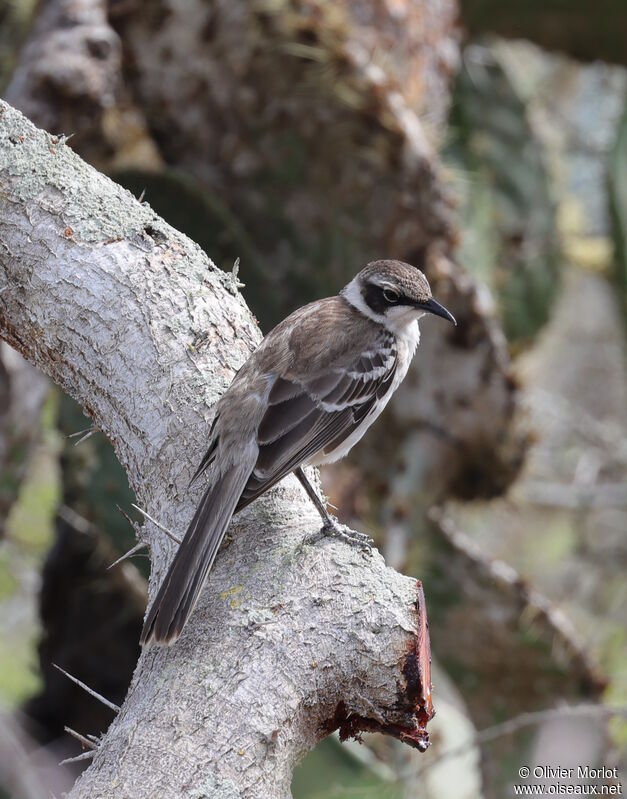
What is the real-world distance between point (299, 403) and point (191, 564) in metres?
0.84

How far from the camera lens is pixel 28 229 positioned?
2732mm

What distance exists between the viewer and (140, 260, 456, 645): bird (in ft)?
7.74

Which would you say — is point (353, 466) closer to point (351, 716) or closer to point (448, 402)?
point (448, 402)

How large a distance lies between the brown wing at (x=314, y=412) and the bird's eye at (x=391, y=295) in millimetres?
151

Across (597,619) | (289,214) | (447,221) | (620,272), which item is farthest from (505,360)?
(597,619)

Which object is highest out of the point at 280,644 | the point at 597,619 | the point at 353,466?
the point at 280,644

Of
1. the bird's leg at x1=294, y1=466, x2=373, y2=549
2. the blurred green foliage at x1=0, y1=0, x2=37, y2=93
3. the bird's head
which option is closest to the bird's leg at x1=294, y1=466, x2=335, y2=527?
the bird's leg at x1=294, y1=466, x2=373, y2=549

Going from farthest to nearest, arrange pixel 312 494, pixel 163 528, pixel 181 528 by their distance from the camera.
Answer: pixel 312 494
pixel 181 528
pixel 163 528

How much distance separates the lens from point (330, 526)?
2486mm

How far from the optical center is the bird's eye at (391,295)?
135 inches

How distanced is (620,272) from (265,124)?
2600 millimetres

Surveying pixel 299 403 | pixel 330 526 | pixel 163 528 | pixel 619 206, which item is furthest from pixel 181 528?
pixel 619 206

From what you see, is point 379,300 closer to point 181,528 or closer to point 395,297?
point 395,297

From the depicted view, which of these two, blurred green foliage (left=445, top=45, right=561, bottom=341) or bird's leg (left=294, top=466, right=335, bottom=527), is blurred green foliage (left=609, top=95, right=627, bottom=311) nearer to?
blurred green foliage (left=445, top=45, right=561, bottom=341)
